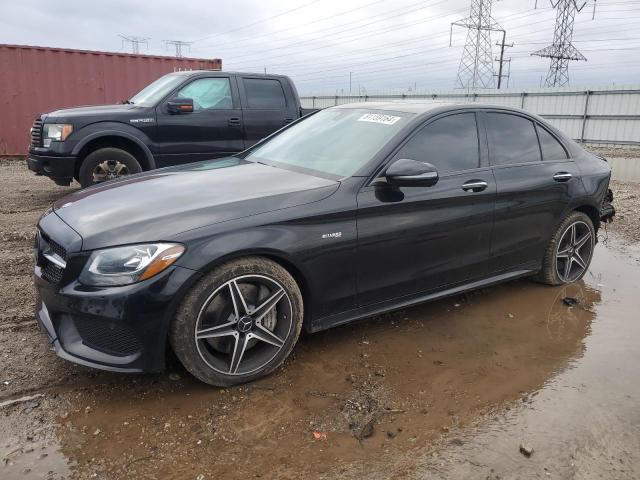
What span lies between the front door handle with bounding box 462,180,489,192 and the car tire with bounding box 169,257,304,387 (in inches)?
60.9

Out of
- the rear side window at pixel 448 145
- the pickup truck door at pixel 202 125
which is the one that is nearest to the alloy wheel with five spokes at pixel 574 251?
the rear side window at pixel 448 145

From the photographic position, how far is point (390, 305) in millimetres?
3541

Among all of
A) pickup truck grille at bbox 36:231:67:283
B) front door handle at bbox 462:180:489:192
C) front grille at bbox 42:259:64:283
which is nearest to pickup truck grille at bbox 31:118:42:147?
pickup truck grille at bbox 36:231:67:283

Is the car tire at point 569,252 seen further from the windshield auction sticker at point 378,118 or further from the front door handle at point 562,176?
the windshield auction sticker at point 378,118

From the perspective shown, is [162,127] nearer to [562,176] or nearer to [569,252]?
[562,176]

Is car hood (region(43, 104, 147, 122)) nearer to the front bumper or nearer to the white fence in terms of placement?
the front bumper

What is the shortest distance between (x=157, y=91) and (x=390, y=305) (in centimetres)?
558

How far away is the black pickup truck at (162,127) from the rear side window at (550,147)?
446cm

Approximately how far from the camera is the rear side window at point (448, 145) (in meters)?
3.64

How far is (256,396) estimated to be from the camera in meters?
2.93

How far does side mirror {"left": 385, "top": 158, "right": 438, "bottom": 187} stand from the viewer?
3.24 metres

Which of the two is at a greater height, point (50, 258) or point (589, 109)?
point (589, 109)

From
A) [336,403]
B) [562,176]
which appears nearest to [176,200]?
[336,403]

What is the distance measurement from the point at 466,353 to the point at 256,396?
1.47m
